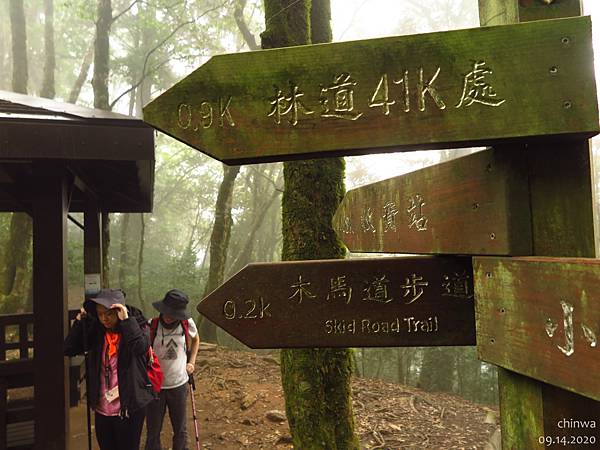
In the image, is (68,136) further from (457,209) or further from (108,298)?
(457,209)

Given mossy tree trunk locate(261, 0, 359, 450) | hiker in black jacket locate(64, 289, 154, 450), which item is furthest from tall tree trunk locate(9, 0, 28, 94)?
hiker in black jacket locate(64, 289, 154, 450)

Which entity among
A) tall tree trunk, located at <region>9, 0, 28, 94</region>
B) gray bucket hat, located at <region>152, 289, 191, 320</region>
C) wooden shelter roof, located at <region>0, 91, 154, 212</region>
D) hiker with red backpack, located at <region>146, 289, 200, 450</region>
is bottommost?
hiker with red backpack, located at <region>146, 289, 200, 450</region>

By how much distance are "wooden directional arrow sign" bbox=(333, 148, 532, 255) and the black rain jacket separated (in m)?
2.53

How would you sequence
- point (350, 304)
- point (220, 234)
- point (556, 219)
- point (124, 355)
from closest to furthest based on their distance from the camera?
point (556, 219) → point (350, 304) → point (124, 355) → point (220, 234)

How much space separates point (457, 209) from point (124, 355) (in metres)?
3.18

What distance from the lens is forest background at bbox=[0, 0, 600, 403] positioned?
1087 centimetres

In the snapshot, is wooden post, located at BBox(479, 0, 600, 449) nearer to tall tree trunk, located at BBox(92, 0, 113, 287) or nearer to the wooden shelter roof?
the wooden shelter roof

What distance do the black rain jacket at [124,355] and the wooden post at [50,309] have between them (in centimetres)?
43

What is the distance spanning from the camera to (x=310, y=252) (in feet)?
12.6

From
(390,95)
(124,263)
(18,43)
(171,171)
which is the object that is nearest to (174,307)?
(390,95)

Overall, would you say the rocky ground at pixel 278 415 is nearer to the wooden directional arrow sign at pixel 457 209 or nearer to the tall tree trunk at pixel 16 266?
the wooden directional arrow sign at pixel 457 209

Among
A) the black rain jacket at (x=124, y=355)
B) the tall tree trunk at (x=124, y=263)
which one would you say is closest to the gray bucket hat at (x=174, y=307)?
the black rain jacket at (x=124, y=355)

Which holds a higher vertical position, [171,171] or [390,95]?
[171,171]

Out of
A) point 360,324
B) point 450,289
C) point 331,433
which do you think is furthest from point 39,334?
point 450,289
